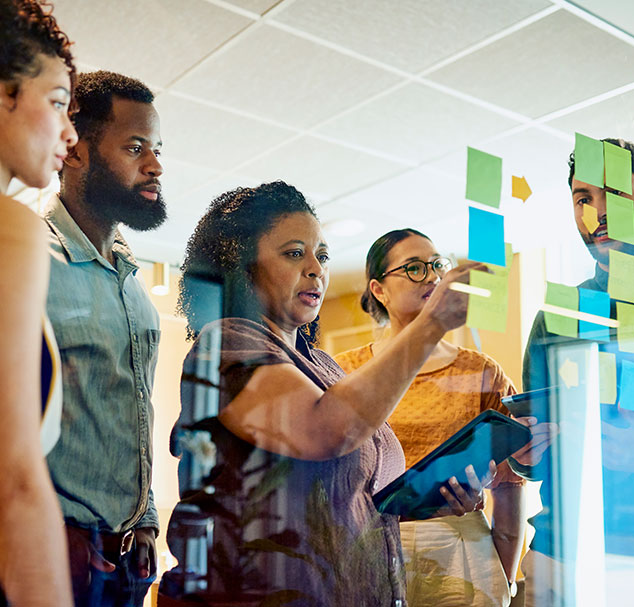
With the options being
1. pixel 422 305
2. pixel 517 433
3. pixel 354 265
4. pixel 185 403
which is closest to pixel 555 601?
pixel 517 433

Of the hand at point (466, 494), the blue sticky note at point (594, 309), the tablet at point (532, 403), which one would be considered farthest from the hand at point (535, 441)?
the blue sticky note at point (594, 309)

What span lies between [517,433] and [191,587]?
64cm

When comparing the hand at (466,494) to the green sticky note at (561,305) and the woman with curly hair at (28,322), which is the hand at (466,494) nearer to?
the green sticky note at (561,305)

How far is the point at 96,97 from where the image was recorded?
38.3 inches

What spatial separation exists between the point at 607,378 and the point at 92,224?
116 centimetres

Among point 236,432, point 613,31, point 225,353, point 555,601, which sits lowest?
point 555,601

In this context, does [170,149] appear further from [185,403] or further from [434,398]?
[434,398]

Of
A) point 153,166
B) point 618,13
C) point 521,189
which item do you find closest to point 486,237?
point 521,189

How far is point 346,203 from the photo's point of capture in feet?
3.97

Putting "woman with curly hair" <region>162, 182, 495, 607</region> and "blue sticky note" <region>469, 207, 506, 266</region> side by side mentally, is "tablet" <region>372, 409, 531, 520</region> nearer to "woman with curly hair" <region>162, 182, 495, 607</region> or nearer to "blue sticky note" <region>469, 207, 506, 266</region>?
"woman with curly hair" <region>162, 182, 495, 607</region>

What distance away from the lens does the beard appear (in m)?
0.96

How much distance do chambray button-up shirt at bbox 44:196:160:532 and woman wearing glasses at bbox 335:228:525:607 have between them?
1.06 ft

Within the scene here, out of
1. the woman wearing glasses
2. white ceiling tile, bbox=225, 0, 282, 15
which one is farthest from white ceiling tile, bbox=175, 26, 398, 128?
the woman wearing glasses

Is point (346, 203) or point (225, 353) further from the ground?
point (346, 203)
